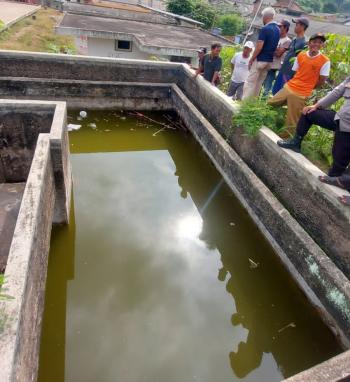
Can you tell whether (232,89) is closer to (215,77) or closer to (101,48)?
(215,77)

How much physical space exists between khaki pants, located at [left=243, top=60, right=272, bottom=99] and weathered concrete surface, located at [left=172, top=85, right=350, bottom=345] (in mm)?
976

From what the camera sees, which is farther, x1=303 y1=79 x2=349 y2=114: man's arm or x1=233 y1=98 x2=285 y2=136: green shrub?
x1=233 y1=98 x2=285 y2=136: green shrub

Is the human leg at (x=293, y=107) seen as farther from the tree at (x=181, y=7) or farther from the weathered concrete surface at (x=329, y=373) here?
the tree at (x=181, y=7)

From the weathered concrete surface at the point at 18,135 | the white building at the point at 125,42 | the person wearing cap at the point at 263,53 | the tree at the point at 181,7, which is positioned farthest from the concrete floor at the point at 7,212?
the tree at the point at 181,7

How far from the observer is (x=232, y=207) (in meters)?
4.89

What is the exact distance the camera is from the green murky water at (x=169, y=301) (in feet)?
9.27

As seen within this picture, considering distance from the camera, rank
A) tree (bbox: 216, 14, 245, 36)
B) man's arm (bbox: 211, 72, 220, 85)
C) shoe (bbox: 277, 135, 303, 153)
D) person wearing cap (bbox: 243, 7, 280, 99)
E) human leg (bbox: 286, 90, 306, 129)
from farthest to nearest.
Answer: tree (bbox: 216, 14, 245, 36)
man's arm (bbox: 211, 72, 220, 85)
person wearing cap (bbox: 243, 7, 280, 99)
human leg (bbox: 286, 90, 306, 129)
shoe (bbox: 277, 135, 303, 153)

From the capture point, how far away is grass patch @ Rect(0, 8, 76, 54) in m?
15.1

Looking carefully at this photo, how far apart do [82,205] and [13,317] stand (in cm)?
268

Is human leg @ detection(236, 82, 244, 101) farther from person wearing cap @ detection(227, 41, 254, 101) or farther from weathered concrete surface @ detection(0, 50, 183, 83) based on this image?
weathered concrete surface @ detection(0, 50, 183, 83)

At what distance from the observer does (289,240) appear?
373cm

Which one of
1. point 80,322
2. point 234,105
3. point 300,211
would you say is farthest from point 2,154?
point 300,211

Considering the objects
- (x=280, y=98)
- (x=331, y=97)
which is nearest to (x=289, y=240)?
(x=331, y=97)

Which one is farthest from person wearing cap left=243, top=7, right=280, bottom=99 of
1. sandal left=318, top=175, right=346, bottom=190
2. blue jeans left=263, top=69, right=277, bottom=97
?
sandal left=318, top=175, right=346, bottom=190
